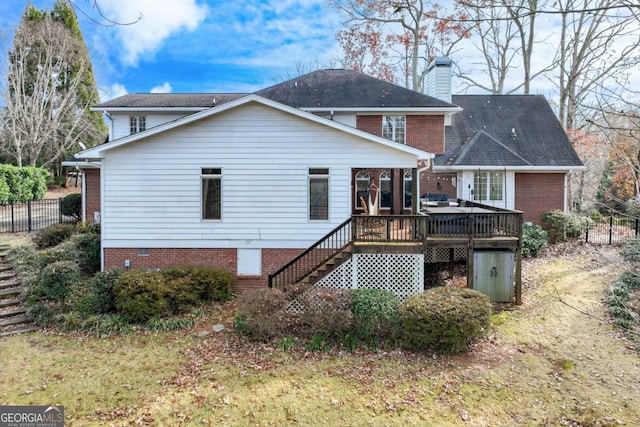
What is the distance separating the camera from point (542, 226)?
18.4 metres

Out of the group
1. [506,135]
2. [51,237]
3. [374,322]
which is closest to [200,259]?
[374,322]

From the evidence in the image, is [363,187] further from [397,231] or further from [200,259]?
[200,259]

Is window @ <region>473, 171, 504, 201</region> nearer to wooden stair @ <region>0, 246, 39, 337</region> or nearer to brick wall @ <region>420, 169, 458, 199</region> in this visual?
brick wall @ <region>420, 169, 458, 199</region>

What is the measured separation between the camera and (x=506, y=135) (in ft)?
67.4

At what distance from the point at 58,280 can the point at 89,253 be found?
2620 millimetres

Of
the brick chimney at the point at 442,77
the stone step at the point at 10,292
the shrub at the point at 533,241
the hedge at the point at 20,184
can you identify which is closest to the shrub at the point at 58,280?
the stone step at the point at 10,292

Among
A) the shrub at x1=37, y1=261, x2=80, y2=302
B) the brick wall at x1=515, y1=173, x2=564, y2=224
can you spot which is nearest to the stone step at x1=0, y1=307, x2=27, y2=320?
the shrub at x1=37, y1=261, x2=80, y2=302

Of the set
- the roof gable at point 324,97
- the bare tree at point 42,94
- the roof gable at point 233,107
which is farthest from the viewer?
the bare tree at point 42,94

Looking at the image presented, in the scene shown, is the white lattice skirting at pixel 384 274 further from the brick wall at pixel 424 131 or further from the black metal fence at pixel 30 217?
the black metal fence at pixel 30 217

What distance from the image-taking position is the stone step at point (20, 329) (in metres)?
9.19

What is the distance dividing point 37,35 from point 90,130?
27.0 ft

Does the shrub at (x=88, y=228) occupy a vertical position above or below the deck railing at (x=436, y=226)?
below

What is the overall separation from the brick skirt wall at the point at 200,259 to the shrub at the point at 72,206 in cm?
863
